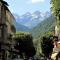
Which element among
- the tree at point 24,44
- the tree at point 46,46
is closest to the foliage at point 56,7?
the tree at point 46,46

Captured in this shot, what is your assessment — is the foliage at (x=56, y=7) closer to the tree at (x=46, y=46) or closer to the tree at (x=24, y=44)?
the tree at (x=46, y=46)

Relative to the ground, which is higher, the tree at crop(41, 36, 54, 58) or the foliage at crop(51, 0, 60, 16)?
the foliage at crop(51, 0, 60, 16)

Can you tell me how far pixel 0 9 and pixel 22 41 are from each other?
152ft

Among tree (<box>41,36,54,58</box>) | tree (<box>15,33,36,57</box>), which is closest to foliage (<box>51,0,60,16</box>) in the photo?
tree (<box>41,36,54,58</box>)

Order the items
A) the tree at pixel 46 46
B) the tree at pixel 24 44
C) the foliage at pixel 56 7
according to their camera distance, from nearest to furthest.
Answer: the foliage at pixel 56 7, the tree at pixel 46 46, the tree at pixel 24 44

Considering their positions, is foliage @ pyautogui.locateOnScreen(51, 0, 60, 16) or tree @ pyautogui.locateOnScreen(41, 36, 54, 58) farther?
tree @ pyautogui.locateOnScreen(41, 36, 54, 58)

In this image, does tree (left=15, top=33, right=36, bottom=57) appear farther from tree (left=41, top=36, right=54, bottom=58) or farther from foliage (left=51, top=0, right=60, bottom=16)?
foliage (left=51, top=0, right=60, bottom=16)

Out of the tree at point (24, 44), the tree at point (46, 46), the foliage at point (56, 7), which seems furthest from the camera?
the tree at point (24, 44)

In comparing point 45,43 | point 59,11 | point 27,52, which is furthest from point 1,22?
point 27,52

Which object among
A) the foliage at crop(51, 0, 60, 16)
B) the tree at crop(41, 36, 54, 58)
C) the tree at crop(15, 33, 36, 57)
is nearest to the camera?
the foliage at crop(51, 0, 60, 16)

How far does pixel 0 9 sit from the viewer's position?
209 ft

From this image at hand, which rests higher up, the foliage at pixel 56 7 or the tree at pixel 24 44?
the foliage at pixel 56 7

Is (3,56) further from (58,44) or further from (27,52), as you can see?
(27,52)

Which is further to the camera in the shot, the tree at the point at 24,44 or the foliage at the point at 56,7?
the tree at the point at 24,44
